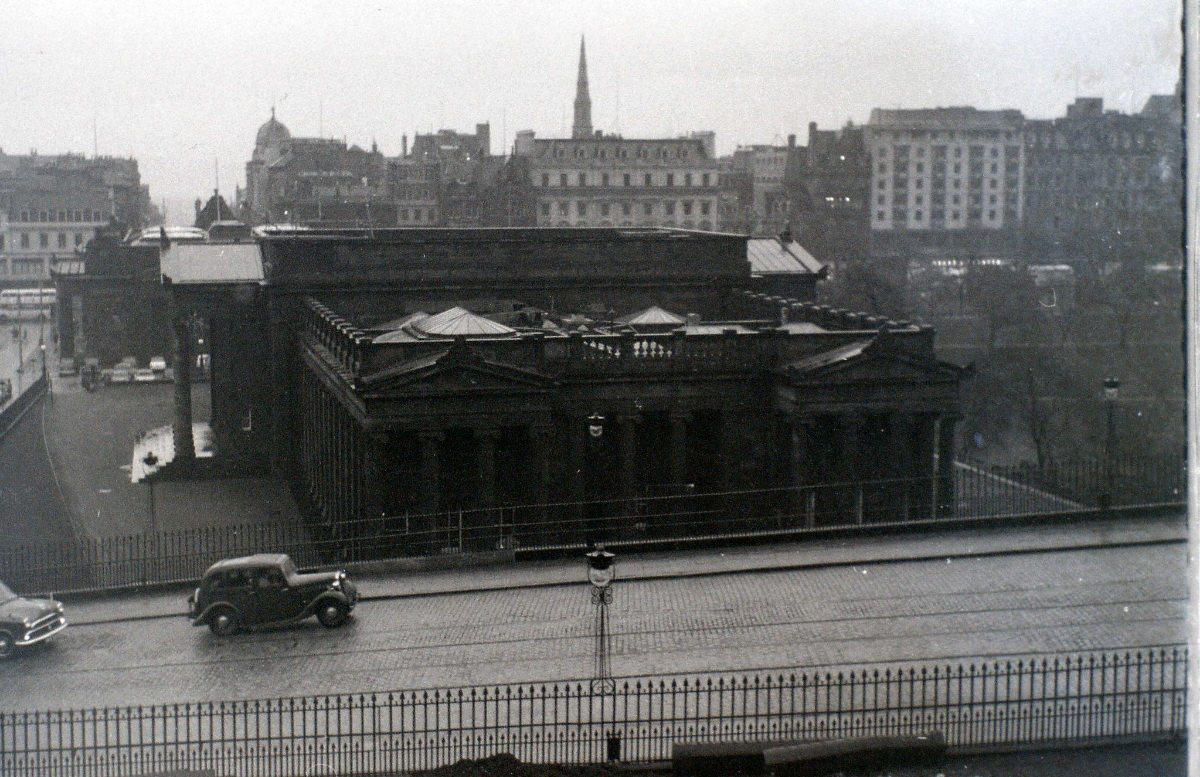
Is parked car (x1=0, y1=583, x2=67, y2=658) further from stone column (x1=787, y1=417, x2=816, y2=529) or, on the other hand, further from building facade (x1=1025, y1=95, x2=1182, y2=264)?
building facade (x1=1025, y1=95, x2=1182, y2=264)

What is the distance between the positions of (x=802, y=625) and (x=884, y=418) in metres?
14.1

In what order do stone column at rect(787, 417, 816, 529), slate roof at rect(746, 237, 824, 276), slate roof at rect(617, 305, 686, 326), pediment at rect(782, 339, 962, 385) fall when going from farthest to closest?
1. slate roof at rect(746, 237, 824, 276)
2. slate roof at rect(617, 305, 686, 326)
3. stone column at rect(787, 417, 816, 529)
4. pediment at rect(782, 339, 962, 385)

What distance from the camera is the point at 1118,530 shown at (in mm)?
36781

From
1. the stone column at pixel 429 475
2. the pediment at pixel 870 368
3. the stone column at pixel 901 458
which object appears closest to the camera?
the stone column at pixel 429 475

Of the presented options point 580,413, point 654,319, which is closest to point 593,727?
point 580,413

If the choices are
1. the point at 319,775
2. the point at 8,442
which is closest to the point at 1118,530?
the point at 319,775

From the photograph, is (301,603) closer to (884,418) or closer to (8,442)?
(884,418)

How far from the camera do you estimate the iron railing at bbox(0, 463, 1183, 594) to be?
37219 millimetres

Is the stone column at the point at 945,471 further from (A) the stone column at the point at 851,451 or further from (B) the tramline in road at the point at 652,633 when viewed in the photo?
(B) the tramline in road at the point at 652,633

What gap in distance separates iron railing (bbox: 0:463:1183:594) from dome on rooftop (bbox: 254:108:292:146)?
139ft

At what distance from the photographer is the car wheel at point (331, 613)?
3080 centimetres

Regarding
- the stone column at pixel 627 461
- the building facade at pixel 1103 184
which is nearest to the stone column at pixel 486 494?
the stone column at pixel 627 461

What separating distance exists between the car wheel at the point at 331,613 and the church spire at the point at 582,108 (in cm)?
3247

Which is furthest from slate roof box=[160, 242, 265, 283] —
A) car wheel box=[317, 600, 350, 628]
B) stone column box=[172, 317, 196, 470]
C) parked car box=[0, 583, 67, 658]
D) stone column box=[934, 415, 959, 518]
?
car wheel box=[317, 600, 350, 628]
